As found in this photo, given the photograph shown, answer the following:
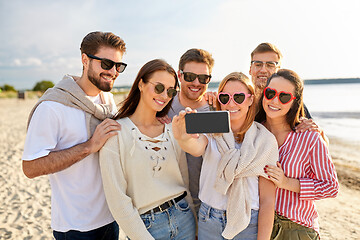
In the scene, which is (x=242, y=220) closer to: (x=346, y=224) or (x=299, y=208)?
(x=299, y=208)

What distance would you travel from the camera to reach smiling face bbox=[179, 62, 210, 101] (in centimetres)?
321

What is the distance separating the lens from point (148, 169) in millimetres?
2340

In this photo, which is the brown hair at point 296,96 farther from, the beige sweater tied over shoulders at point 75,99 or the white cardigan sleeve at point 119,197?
the beige sweater tied over shoulders at point 75,99

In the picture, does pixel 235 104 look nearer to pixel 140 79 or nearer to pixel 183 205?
pixel 140 79

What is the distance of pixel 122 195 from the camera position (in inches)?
87.2

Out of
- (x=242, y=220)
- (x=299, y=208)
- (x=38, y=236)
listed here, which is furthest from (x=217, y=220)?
(x=38, y=236)

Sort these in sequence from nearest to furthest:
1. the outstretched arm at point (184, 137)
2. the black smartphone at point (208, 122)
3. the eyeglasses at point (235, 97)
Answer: the black smartphone at point (208, 122) → the outstretched arm at point (184, 137) → the eyeglasses at point (235, 97)

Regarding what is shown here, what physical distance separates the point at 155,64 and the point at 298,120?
144cm

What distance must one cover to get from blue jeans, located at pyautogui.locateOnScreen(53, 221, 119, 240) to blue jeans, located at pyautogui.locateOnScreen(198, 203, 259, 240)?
3.24 ft

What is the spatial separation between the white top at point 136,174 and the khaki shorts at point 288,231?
2.85 feet

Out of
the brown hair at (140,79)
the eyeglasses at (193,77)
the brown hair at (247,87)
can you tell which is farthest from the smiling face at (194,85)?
the brown hair at (247,87)

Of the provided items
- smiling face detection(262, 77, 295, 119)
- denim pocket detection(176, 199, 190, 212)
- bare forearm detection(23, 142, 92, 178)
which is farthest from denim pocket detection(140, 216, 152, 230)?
smiling face detection(262, 77, 295, 119)

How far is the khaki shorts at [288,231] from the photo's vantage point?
2373mm

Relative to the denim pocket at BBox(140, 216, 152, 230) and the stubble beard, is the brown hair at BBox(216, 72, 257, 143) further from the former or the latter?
the stubble beard
